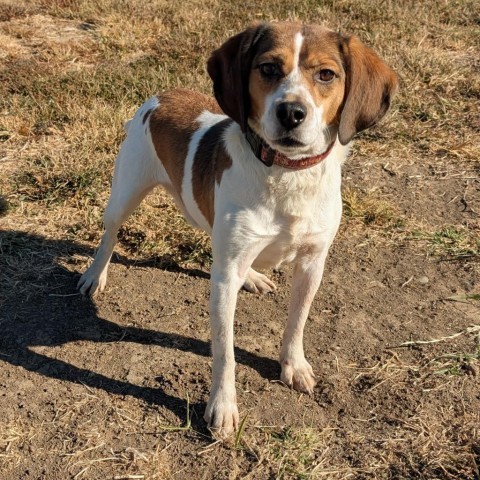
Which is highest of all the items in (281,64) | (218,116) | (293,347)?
(281,64)

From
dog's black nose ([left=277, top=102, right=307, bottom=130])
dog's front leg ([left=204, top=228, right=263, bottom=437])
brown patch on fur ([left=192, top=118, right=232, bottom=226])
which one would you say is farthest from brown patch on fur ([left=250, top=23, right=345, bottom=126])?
dog's front leg ([left=204, top=228, right=263, bottom=437])

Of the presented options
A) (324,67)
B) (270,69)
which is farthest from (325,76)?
(270,69)

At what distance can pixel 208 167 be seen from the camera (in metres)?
3.79

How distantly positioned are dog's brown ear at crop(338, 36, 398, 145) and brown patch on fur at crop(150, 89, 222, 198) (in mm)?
1179

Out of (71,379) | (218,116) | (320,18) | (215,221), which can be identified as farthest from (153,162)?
(320,18)

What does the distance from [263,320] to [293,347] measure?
1.99 feet

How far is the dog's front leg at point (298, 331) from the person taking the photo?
3781mm

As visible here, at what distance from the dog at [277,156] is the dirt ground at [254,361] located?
0.25 meters

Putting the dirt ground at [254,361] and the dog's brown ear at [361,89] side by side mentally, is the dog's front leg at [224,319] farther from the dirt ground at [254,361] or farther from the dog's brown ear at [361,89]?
the dog's brown ear at [361,89]

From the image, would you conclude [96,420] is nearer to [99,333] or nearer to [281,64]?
[99,333]

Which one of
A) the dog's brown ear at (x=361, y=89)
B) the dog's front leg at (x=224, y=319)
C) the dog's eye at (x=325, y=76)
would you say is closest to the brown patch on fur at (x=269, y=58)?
the dog's eye at (x=325, y=76)

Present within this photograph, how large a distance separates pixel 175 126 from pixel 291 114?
4.59ft

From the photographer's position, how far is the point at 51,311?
4551 millimetres

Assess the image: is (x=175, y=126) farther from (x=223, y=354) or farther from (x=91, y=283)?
(x=223, y=354)
